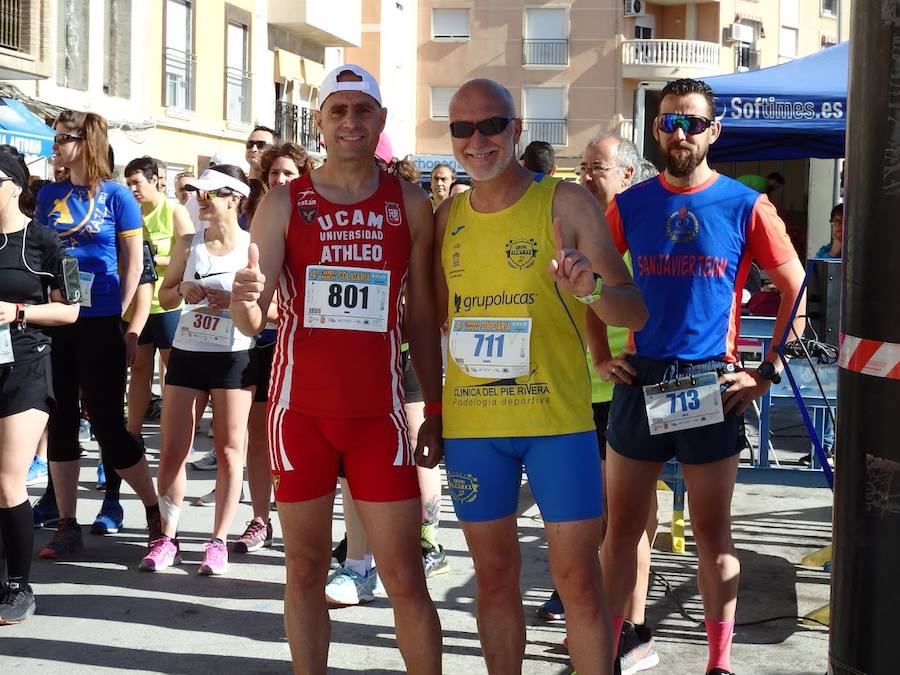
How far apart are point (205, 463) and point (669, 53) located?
37.5m

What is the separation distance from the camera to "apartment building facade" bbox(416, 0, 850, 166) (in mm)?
44094

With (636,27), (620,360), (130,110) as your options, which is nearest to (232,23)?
(130,110)

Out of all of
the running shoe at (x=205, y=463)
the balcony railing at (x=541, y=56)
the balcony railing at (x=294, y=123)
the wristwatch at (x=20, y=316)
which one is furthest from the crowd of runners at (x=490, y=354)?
the balcony railing at (x=541, y=56)

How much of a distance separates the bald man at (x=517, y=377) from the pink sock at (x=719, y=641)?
84 cm

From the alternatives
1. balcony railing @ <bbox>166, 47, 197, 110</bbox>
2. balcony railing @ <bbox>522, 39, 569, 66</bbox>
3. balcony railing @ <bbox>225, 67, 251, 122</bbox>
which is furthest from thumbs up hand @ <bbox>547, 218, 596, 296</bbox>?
balcony railing @ <bbox>522, 39, 569, 66</bbox>

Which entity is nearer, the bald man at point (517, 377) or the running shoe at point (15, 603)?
the bald man at point (517, 377)

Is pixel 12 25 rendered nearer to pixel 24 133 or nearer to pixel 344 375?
pixel 24 133

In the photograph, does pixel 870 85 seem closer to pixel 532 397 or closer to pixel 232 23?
pixel 532 397

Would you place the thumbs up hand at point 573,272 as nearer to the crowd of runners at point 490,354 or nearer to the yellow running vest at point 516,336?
the crowd of runners at point 490,354

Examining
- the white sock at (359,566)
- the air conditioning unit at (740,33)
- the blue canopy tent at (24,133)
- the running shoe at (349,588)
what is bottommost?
the running shoe at (349,588)

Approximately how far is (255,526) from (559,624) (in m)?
1.97

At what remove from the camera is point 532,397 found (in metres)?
3.61

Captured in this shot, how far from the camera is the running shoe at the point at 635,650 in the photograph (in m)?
4.65

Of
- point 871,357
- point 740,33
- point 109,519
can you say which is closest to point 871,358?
point 871,357
